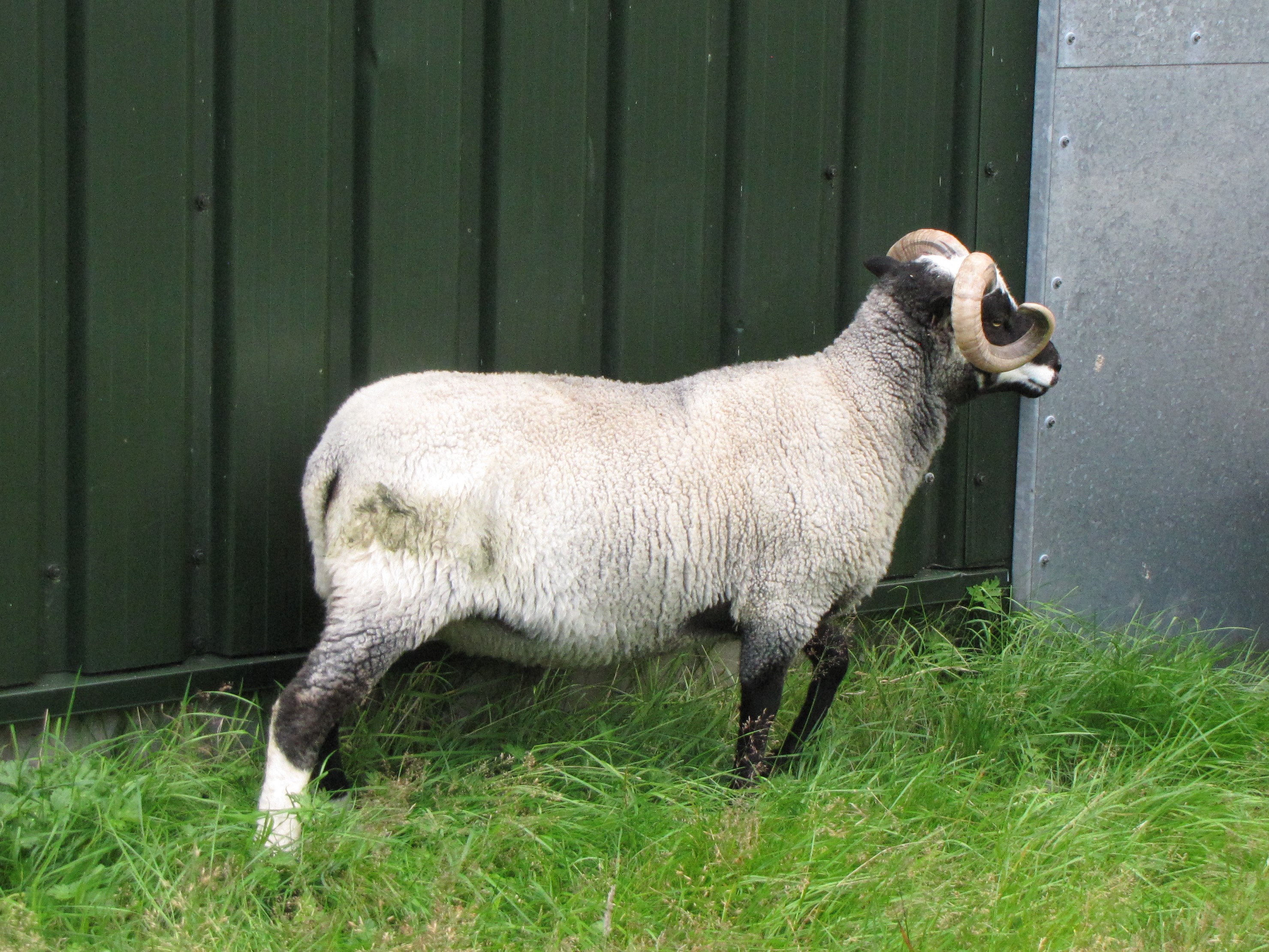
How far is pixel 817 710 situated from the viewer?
13.7 feet

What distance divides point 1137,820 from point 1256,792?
535 mm

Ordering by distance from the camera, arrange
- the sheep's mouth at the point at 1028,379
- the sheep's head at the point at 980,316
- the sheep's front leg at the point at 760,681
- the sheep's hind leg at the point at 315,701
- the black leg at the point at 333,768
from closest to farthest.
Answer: the sheep's hind leg at the point at 315,701 → the black leg at the point at 333,768 → the sheep's front leg at the point at 760,681 → the sheep's head at the point at 980,316 → the sheep's mouth at the point at 1028,379

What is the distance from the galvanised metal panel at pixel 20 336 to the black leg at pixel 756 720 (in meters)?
1.89

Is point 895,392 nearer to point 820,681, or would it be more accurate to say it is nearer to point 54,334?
point 820,681

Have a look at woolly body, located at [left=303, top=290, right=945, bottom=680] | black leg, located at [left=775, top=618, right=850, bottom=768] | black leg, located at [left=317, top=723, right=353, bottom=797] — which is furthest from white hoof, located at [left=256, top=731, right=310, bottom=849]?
black leg, located at [left=775, top=618, right=850, bottom=768]

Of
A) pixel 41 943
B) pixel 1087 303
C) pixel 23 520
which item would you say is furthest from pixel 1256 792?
Result: pixel 23 520

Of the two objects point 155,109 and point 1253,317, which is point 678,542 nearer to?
point 155,109

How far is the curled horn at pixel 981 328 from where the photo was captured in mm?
3850

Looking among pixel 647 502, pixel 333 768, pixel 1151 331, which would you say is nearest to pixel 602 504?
pixel 647 502

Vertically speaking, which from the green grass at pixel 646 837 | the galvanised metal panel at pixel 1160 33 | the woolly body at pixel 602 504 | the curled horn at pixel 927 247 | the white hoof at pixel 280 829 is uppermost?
the galvanised metal panel at pixel 1160 33

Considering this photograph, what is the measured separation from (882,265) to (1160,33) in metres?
2.45

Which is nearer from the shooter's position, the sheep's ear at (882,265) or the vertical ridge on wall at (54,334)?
the vertical ridge on wall at (54,334)

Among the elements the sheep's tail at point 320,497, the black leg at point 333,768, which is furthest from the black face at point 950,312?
the black leg at point 333,768

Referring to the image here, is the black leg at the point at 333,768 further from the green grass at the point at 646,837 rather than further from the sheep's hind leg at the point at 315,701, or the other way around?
the sheep's hind leg at the point at 315,701
